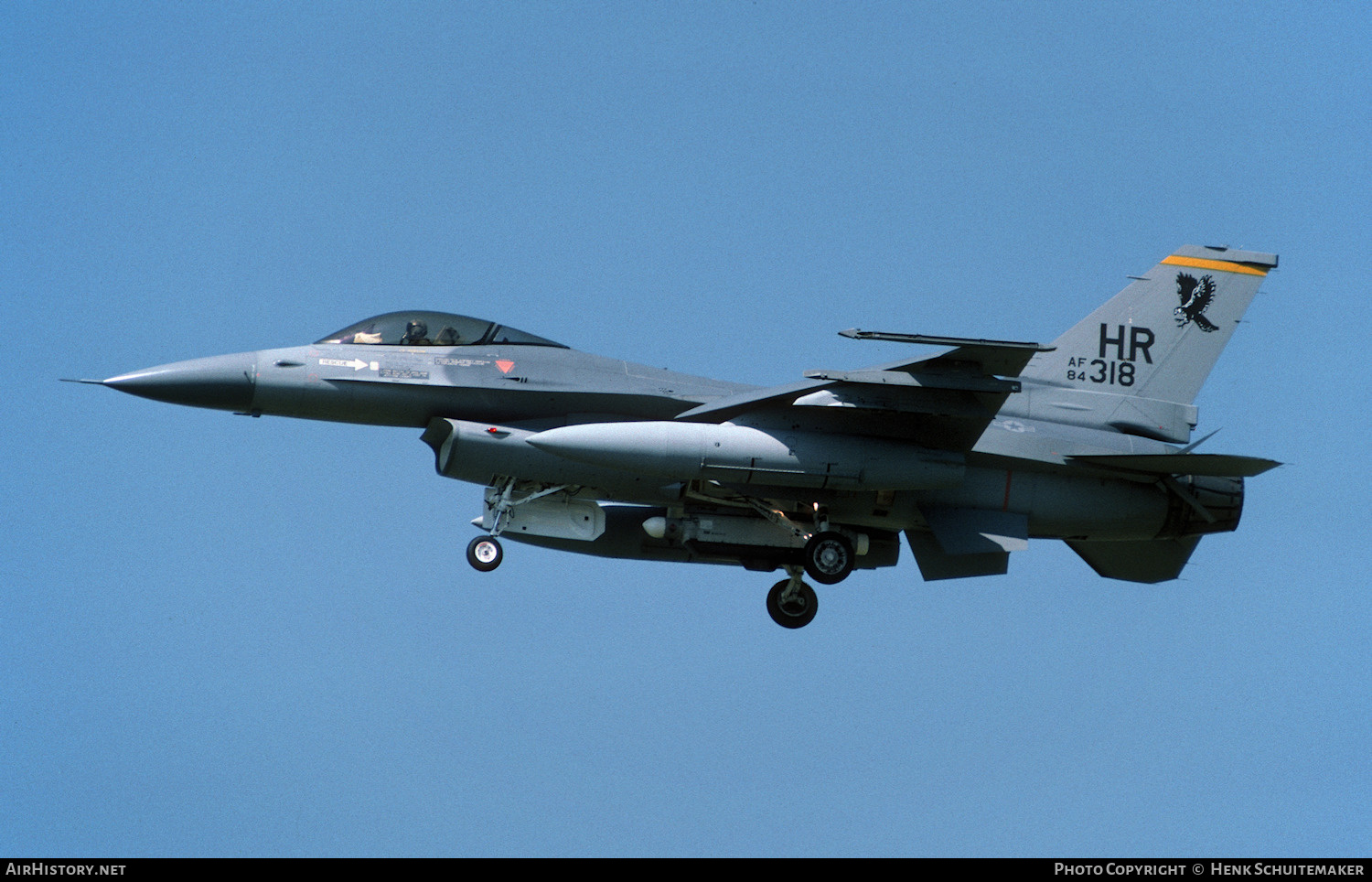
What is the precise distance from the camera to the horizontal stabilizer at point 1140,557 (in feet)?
58.2

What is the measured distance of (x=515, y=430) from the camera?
50.8ft

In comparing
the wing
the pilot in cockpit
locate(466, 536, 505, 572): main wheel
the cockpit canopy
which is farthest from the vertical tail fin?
the pilot in cockpit

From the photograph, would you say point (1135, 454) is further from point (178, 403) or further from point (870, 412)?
point (178, 403)

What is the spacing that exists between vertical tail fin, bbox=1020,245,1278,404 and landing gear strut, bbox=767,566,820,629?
132 inches

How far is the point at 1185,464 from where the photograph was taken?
16.0 metres

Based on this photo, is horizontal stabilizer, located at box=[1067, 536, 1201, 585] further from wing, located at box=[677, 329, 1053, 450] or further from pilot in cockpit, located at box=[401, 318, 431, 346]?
pilot in cockpit, located at box=[401, 318, 431, 346]

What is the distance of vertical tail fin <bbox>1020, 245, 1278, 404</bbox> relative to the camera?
57.2ft

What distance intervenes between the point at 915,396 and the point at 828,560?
2.03 meters

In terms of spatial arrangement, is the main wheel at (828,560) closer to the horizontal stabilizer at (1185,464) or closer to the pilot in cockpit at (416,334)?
the horizontal stabilizer at (1185,464)

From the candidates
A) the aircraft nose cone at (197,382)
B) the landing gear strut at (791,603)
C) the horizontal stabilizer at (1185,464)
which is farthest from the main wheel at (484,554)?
the horizontal stabilizer at (1185,464)

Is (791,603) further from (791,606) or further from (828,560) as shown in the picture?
(828,560)

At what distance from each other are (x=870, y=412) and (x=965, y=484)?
167 centimetres
